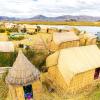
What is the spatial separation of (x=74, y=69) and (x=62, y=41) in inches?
510

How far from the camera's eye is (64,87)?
2023cm

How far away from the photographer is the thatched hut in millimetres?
32319

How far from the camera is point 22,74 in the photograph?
58.2ft

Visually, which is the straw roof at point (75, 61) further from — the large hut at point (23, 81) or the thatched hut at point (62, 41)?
the thatched hut at point (62, 41)

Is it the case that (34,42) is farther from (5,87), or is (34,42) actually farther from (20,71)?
(20,71)

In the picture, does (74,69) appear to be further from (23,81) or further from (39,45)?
(39,45)

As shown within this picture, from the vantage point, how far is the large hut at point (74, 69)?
65.8ft

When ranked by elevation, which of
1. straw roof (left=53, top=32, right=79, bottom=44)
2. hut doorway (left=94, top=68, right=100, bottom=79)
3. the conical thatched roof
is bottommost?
hut doorway (left=94, top=68, right=100, bottom=79)

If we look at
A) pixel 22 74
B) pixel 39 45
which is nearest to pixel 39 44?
pixel 39 45

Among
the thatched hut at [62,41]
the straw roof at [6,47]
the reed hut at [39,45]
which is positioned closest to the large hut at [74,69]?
the reed hut at [39,45]

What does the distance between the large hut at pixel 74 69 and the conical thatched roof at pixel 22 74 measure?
315 centimetres

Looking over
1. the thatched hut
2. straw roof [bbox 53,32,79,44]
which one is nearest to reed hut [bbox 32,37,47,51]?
the thatched hut

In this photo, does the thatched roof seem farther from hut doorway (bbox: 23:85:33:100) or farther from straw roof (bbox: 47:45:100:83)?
hut doorway (bbox: 23:85:33:100)

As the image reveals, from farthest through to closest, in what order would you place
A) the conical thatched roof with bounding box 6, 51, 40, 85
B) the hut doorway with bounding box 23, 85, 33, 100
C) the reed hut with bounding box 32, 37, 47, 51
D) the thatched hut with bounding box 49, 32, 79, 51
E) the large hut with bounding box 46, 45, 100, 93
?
the thatched hut with bounding box 49, 32, 79, 51 < the reed hut with bounding box 32, 37, 47, 51 < the large hut with bounding box 46, 45, 100, 93 < the hut doorway with bounding box 23, 85, 33, 100 < the conical thatched roof with bounding box 6, 51, 40, 85
